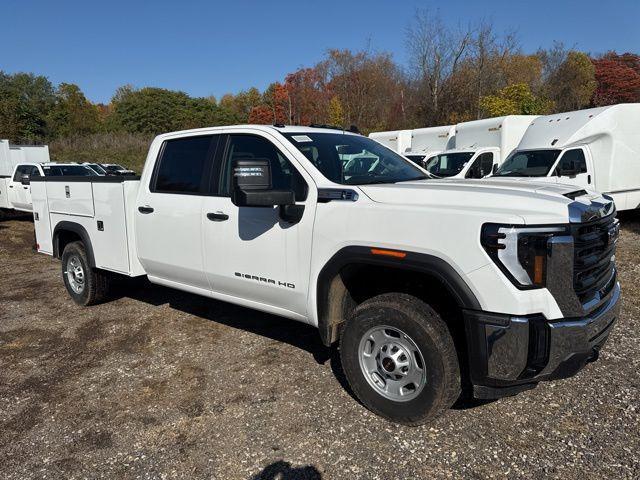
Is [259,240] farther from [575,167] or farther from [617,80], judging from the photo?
[617,80]

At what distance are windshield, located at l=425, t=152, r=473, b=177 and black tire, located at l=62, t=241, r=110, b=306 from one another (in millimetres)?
9744

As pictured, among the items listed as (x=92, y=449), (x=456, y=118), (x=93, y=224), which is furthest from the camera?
(x=456, y=118)

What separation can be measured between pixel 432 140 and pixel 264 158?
1528 centimetres

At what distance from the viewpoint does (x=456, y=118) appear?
1288 inches

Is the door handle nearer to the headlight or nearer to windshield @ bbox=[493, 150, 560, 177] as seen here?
the headlight

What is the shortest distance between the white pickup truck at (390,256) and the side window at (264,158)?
0.4 inches

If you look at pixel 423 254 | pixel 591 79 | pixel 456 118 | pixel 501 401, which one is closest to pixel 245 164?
pixel 423 254

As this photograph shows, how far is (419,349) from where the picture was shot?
3.00 m

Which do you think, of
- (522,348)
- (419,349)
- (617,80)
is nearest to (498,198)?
(522,348)

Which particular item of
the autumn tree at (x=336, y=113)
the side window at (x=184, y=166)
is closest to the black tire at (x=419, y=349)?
the side window at (x=184, y=166)

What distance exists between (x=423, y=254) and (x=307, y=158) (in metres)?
1.26

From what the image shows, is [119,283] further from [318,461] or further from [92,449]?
[318,461]

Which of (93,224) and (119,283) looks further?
(119,283)

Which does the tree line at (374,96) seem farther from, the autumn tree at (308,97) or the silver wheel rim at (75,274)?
the silver wheel rim at (75,274)
